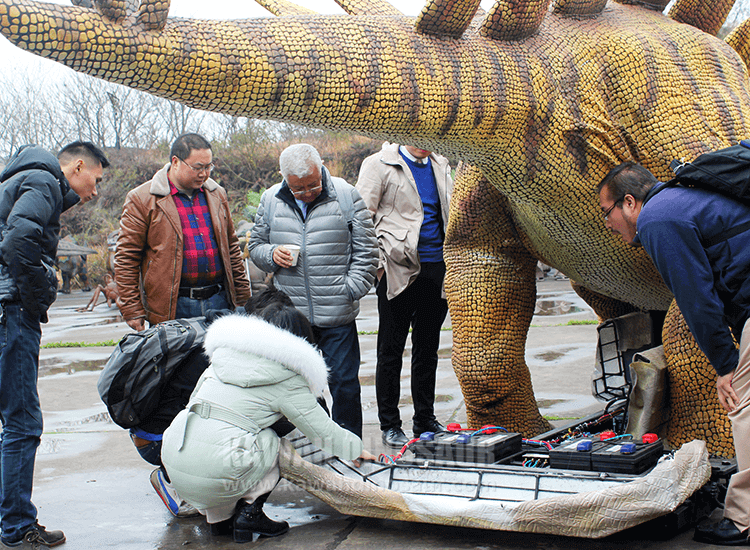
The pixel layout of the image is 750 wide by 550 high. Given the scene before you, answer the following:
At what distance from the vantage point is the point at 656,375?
128 inches

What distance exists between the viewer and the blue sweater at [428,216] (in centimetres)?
457

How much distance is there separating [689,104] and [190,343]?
2.48 metres

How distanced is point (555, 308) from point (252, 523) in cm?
903

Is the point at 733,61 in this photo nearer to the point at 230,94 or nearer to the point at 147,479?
the point at 230,94

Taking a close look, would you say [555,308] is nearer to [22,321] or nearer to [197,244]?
[197,244]

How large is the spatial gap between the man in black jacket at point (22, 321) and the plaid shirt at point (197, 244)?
2.96 feet

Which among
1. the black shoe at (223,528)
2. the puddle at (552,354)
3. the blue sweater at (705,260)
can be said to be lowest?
the puddle at (552,354)

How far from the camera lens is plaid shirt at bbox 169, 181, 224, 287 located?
13.0 feet

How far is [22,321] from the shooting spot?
9.96 ft

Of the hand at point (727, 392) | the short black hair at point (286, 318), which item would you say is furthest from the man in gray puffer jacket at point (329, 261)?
the hand at point (727, 392)

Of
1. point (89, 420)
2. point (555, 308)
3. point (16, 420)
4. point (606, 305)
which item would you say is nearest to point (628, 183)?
point (606, 305)

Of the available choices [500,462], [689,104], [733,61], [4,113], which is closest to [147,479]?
[500,462]

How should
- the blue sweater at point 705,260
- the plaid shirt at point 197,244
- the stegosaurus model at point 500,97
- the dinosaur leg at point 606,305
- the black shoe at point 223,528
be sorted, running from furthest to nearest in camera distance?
1. the dinosaur leg at point 606,305
2. the plaid shirt at point 197,244
3. the black shoe at point 223,528
4. the blue sweater at point 705,260
5. the stegosaurus model at point 500,97

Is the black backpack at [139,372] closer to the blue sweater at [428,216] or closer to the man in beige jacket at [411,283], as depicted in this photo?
Result: the man in beige jacket at [411,283]
